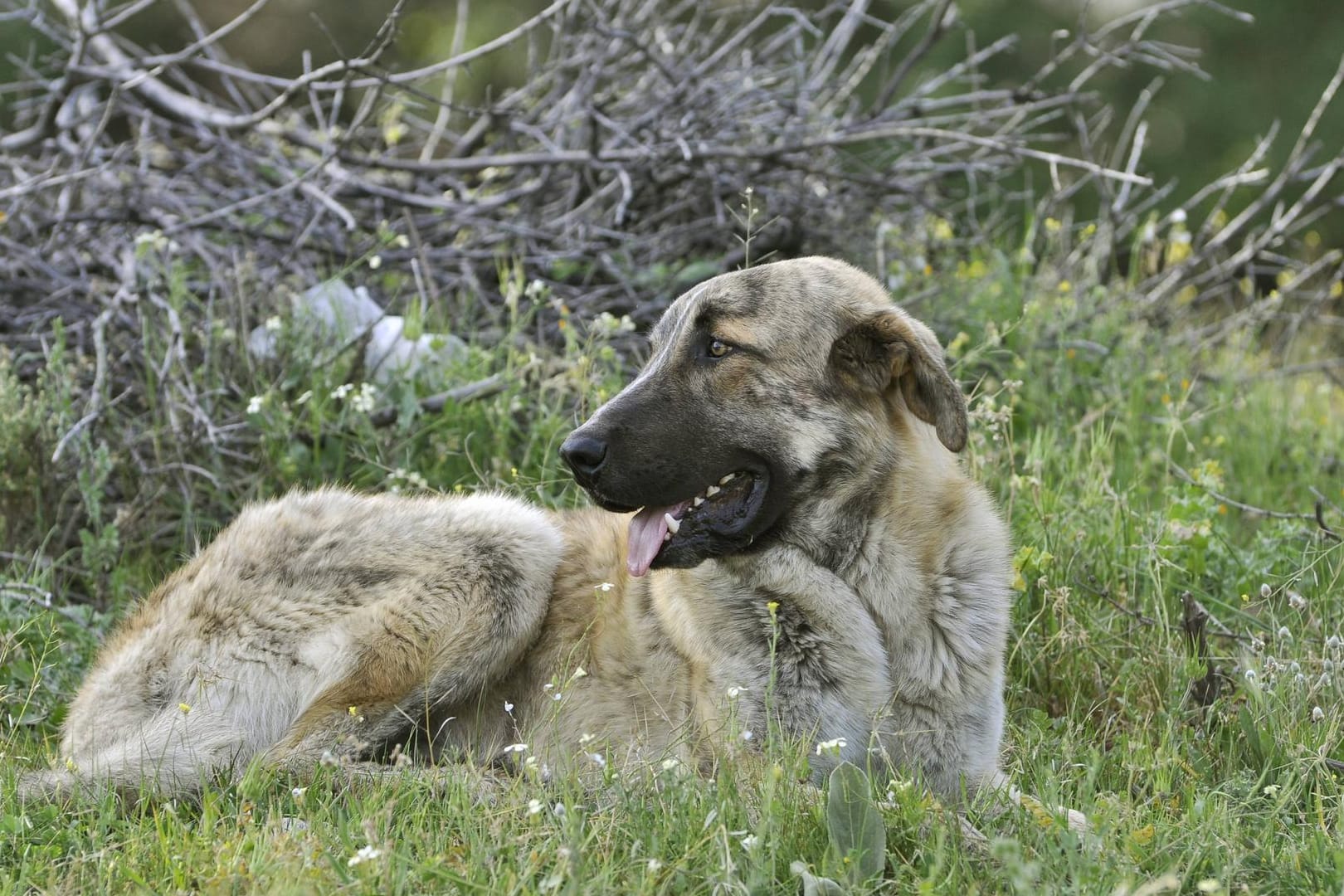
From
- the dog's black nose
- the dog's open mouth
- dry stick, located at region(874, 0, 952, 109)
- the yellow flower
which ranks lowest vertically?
the yellow flower

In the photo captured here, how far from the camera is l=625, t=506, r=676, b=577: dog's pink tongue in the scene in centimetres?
349

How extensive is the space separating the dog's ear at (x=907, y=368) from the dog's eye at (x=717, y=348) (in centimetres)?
29

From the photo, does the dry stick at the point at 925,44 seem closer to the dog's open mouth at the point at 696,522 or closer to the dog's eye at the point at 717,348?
the dog's eye at the point at 717,348

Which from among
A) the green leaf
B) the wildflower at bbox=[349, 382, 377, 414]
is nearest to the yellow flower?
the green leaf

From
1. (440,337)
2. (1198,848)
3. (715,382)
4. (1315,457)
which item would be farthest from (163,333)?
(1315,457)

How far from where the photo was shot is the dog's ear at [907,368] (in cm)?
342

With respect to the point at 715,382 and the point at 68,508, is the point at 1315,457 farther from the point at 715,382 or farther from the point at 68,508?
the point at 68,508

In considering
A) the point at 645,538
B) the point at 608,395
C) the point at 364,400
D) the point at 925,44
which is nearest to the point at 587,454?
the point at 645,538

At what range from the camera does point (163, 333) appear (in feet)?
18.0

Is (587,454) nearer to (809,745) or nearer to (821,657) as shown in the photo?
(821,657)

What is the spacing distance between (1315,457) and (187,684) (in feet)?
15.7

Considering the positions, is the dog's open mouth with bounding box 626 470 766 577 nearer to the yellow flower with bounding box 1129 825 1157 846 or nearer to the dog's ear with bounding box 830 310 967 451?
the dog's ear with bounding box 830 310 967 451

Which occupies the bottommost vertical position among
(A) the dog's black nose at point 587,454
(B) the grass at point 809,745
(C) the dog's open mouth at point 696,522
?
(B) the grass at point 809,745

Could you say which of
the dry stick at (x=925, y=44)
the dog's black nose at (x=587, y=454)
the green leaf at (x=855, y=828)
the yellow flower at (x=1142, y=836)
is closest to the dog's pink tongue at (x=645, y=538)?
the dog's black nose at (x=587, y=454)
